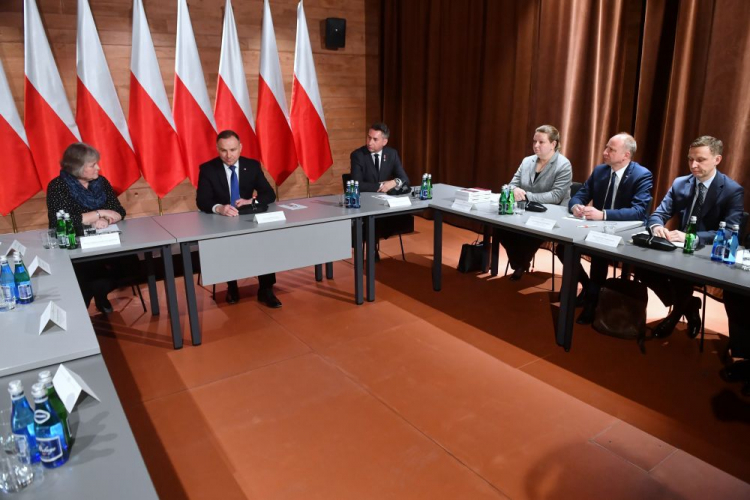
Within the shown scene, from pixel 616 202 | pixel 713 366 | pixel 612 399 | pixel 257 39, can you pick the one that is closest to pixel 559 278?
pixel 616 202

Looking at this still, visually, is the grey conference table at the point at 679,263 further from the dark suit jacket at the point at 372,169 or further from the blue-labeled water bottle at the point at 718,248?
the dark suit jacket at the point at 372,169

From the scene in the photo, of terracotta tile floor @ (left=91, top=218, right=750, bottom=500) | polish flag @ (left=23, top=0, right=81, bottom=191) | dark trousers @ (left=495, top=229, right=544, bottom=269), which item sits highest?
polish flag @ (left=23, top=0, right=81, bottom=191)

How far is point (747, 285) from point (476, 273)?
7.86 ft

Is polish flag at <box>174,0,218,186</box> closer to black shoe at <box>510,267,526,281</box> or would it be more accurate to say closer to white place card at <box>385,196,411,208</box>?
white place card at <box>385,196,411,208</box>

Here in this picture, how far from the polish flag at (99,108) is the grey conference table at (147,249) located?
56.7 inches

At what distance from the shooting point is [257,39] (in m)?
5.57

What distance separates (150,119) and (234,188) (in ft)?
4.62

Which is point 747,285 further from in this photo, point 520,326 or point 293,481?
point 293,481

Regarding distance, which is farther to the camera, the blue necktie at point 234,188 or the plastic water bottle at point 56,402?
the blue necktie at point 234,188

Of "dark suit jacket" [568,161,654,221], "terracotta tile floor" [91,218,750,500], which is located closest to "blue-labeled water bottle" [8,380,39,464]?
"terracotta tile floor" [91,218,750,500]

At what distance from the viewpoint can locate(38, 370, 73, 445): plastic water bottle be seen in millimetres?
1198

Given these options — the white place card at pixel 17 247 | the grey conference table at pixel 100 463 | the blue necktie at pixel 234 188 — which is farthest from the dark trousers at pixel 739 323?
the white place card at pixel 17 247

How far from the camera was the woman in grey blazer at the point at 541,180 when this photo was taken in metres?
3.71

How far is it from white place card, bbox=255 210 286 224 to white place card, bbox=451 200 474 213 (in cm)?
120
